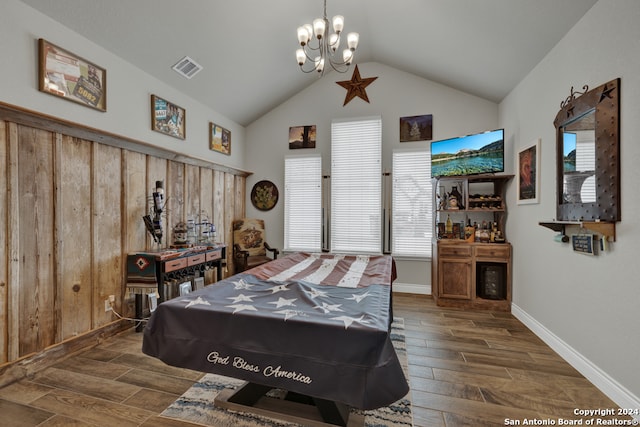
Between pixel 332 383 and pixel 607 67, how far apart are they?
115 inches

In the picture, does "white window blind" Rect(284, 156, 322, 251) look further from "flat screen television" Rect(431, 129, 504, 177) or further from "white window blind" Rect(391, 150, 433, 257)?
"flat screen television" Rect(431, 129, 504, 177)

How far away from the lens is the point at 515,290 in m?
3.66

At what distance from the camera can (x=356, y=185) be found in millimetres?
4816

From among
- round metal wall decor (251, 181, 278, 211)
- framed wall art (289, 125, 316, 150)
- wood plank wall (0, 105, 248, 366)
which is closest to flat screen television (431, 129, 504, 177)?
framed wall art (289, 125, 316, 150)

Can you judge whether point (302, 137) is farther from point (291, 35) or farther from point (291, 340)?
point (291, 340)

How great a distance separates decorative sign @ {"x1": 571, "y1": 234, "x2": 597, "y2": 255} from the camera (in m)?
2.20

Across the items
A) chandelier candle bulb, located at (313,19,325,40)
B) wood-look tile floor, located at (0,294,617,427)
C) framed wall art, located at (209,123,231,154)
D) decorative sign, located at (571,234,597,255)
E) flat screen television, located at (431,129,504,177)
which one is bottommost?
wood-look tile floor, located at (0,294,617,427)

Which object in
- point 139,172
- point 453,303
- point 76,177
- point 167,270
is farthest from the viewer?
point 453,303

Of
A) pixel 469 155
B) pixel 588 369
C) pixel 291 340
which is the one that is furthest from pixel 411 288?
pixel 291 340

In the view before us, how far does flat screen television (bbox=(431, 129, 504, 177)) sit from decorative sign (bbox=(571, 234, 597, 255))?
1502mm

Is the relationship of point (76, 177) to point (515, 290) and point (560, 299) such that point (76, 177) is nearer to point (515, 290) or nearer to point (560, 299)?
point (560, 299)

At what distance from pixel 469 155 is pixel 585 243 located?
1.92m

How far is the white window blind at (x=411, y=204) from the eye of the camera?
4.53 meters

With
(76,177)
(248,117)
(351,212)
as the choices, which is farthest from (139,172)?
(351,212)
